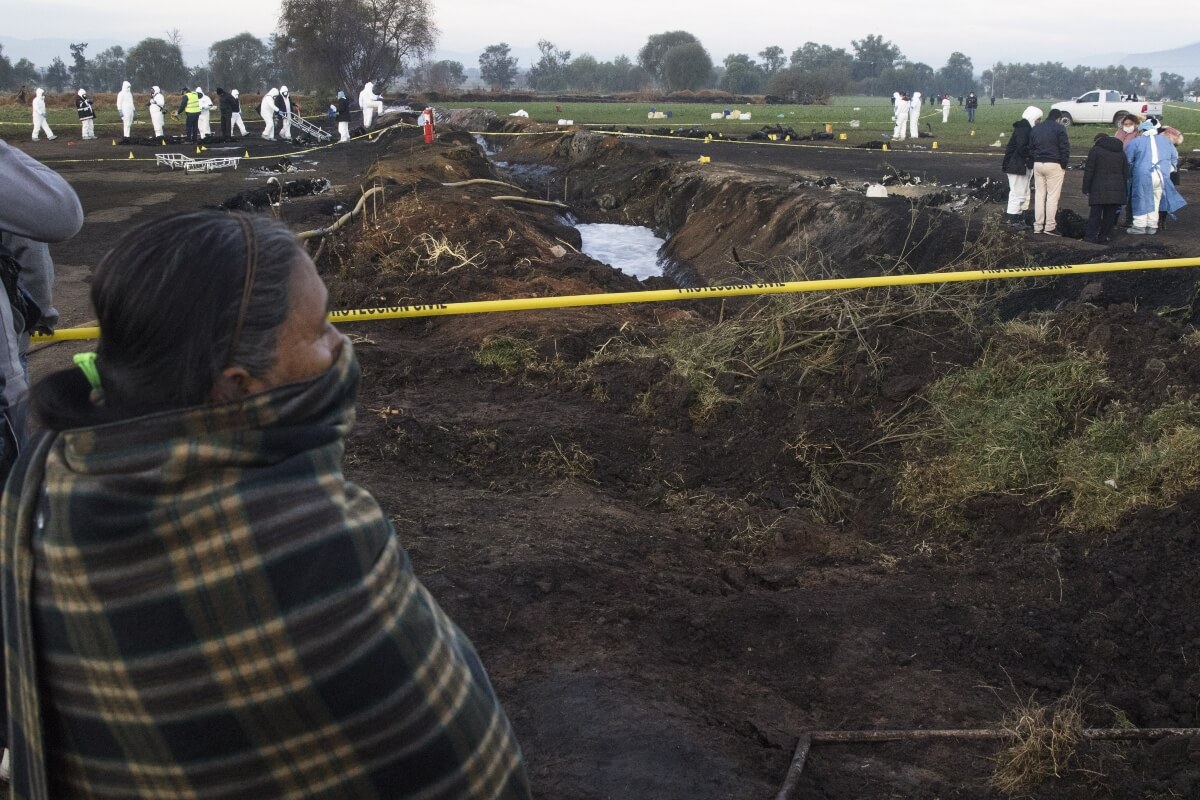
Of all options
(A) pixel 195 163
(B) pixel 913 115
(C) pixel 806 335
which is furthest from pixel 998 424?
(B) pixel 913 115

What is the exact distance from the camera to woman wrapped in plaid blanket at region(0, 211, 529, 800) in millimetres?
1347

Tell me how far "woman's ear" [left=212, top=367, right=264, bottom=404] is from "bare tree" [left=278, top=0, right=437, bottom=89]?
66.1 metres

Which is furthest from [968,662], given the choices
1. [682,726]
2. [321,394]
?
[321,394]

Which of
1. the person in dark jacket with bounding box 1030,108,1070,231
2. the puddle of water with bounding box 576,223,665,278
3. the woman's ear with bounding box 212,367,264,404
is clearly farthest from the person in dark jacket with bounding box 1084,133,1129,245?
the woman's ear with bounding box 212,367,264,404

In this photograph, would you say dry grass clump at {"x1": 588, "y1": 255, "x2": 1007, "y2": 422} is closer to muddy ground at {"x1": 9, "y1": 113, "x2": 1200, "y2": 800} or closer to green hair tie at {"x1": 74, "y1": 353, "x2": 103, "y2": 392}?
muddy ground at {"x1": 9, "y1": 113, "x2": 1200, "y2": 800}

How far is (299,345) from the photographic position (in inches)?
58.4

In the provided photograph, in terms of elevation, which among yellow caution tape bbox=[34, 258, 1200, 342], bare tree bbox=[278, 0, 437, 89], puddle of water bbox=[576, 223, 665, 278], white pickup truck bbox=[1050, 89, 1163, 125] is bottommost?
puddle of water bbox=[576, 223, 665, 278]

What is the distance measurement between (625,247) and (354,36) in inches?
2103

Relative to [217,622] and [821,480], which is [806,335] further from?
[217,622]

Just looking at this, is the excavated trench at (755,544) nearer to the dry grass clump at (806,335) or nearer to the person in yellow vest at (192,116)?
the dry grass clump at (806,335)

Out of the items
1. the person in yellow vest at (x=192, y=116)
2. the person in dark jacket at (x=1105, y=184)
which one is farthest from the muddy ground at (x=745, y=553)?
the person in yellow vest at (x=192, y=116)

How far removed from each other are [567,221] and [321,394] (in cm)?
1757

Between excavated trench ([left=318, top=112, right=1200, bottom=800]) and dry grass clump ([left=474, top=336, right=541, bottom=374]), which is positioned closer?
excavated trench ([left=318, top=112, right=1200, bottom=800])

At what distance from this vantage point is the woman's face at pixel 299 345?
1422 mm
